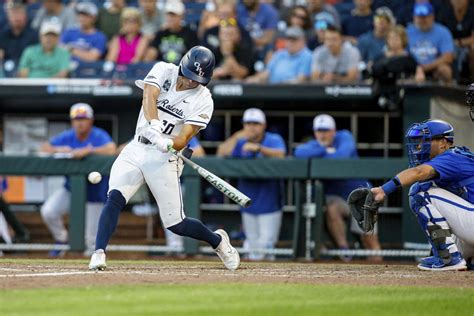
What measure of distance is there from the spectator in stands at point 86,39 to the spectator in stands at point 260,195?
2.68 m

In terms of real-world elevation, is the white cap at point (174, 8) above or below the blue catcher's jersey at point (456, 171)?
above

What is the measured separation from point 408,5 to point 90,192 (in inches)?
190

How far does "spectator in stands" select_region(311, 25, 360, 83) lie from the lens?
46.1 feet

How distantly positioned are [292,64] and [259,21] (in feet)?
4.38

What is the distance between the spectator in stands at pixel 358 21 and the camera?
49.3 ft

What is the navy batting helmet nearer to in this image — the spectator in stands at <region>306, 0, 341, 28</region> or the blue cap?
the blue cap

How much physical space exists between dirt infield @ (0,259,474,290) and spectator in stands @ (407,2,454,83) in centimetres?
457

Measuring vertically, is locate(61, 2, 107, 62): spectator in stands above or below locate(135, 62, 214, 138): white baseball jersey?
above

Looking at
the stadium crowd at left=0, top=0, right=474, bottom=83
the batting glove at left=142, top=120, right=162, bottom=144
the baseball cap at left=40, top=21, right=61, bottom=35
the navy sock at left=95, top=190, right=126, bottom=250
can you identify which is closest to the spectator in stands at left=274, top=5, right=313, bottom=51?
the stadium crowd at left=0, top=0, right=474, bottom=83

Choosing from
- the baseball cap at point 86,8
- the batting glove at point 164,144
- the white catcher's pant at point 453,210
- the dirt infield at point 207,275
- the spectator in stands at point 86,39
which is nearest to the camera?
the dirt infield at point 207,275

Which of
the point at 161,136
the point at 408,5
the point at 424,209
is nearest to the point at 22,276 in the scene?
the point at 161,136

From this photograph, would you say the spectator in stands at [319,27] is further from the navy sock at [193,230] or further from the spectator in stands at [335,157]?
the navy sock at [193,230]

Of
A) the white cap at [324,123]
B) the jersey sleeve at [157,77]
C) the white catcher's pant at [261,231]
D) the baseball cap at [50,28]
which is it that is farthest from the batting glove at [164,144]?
the baseball cap at [50,28]

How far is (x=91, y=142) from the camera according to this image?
14.3 meters
